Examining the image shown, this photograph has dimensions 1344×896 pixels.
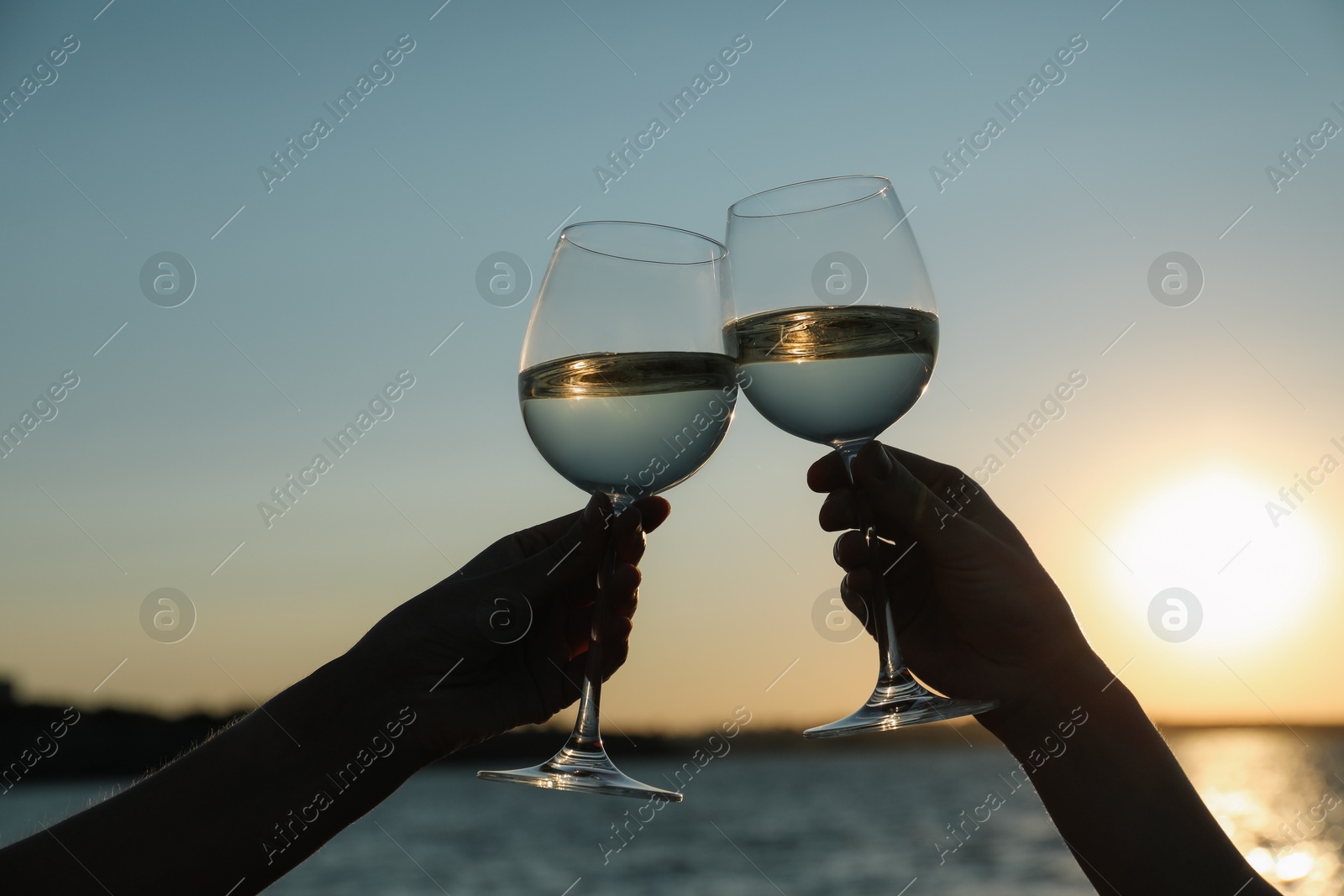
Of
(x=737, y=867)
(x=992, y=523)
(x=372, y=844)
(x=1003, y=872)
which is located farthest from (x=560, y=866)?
(x=992, y=523)

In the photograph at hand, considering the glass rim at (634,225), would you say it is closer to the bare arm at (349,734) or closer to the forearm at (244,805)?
the bare arm at (349,734)

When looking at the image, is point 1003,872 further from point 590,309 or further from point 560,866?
point 590,309

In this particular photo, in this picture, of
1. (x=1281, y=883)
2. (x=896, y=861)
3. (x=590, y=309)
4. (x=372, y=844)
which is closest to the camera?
(x=590, y=309)

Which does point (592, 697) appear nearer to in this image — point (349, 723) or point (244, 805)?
point (349, 723)

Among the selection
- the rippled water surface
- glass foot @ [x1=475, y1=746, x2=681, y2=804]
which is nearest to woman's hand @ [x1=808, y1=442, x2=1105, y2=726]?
glass foot @ [x1=475, y1=746, x2=681, y2=804]

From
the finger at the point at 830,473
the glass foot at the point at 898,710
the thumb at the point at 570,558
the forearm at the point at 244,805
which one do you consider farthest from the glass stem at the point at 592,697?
the finger at the point at 830,473

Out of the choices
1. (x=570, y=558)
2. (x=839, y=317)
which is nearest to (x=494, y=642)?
(x=570, y=558)
